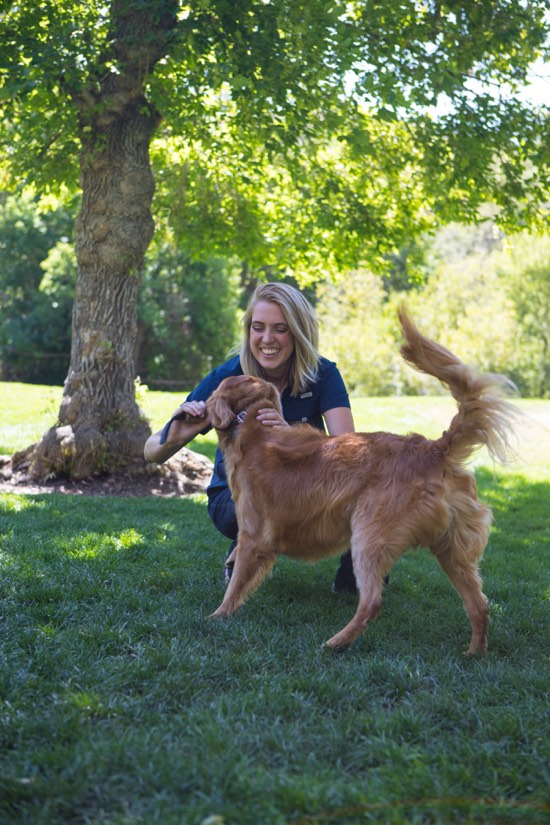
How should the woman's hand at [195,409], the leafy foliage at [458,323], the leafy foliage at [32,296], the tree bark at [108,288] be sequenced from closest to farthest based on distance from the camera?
1. the woman's hand at [195,409]
2. the tree bark at [108,288]
3. the leafy foliage at [32,296]
4. the leafy foliage at [458,323]

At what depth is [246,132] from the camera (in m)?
8.91

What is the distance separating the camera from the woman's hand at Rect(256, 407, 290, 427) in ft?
14.3

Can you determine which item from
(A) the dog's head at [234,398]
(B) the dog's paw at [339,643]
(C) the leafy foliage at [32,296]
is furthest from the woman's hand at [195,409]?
(C) the leafy foliage at [32,296]

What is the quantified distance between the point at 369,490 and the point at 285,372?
4.85 ft

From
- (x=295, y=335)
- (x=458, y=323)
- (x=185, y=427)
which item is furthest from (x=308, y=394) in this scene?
(x=458, y=323)

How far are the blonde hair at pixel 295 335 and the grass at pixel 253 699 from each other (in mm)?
1411

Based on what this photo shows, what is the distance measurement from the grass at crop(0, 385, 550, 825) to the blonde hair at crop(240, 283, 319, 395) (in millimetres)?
1411

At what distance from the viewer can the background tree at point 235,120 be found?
7.16 m

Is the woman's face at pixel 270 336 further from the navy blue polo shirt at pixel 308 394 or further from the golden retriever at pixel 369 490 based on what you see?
the golden retriever at pixel 369 490

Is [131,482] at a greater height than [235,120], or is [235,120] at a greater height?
[235,120]

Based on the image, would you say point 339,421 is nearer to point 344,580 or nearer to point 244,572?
point 344,580

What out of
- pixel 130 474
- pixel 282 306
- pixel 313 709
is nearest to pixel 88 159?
pixel 130 474

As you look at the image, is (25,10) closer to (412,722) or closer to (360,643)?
(360,643)

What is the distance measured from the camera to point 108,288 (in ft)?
28.8
